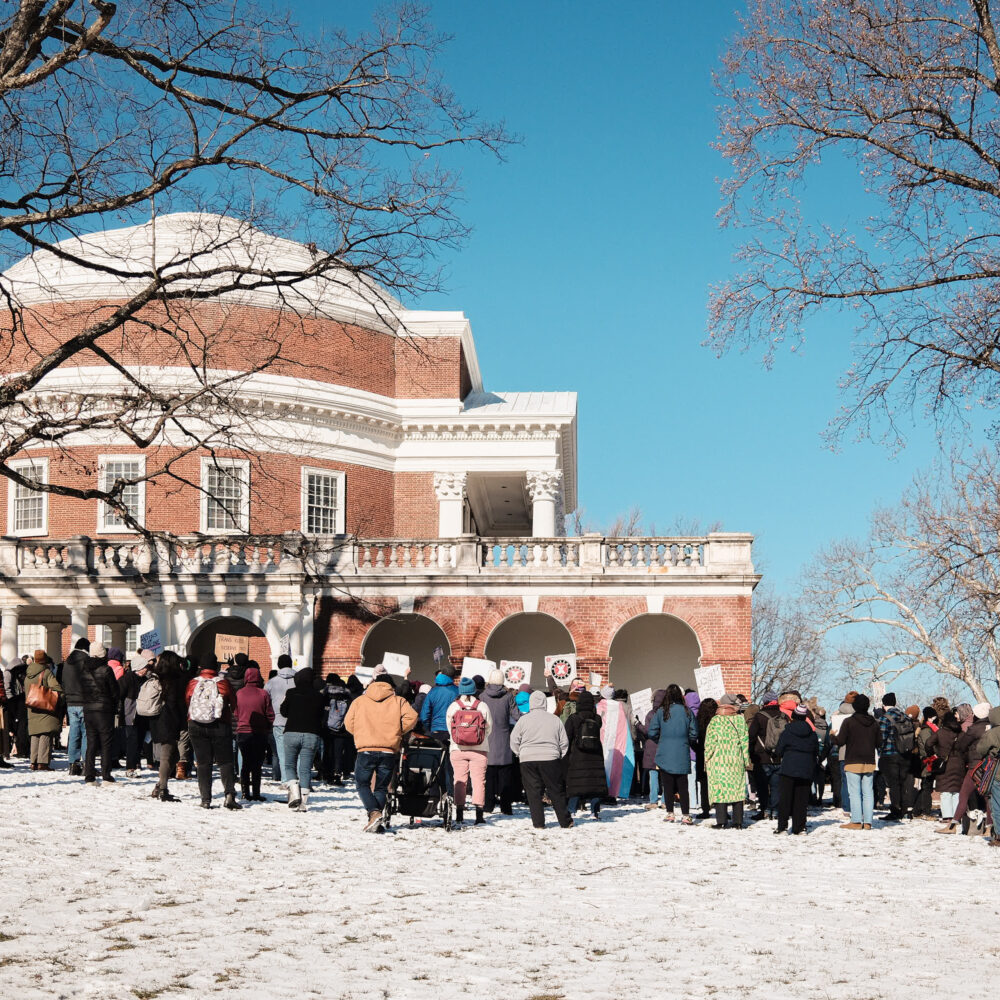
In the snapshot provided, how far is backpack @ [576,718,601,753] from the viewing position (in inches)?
678

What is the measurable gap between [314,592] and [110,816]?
18.3m

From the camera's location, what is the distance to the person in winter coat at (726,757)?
16750 millimetres

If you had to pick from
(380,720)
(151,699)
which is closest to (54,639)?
(151,699)

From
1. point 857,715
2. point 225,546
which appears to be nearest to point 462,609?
point 225,546

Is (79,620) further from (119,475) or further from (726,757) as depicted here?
(726,757)

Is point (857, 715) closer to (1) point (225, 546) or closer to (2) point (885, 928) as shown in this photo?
(2) point (885, 928)

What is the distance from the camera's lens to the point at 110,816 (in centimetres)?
1535

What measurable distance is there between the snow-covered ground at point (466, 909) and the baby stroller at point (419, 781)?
298 mm

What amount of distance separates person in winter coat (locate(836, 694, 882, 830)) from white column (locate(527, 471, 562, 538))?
23.6 meters

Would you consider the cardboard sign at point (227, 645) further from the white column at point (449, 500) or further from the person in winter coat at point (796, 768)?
the white column at point (449, 500)

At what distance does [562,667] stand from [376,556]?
5778 mm

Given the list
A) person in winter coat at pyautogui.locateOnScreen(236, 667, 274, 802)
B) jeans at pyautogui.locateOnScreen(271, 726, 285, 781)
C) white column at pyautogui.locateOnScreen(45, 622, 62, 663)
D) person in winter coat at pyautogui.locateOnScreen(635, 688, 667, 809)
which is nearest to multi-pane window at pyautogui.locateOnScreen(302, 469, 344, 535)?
white column at pyautogui.locateOnScreen(45, 622, 62, 663)

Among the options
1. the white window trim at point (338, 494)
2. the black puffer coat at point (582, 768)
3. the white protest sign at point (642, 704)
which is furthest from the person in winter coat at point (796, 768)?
the white window trim at point (338, 494)

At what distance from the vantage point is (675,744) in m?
17.9
